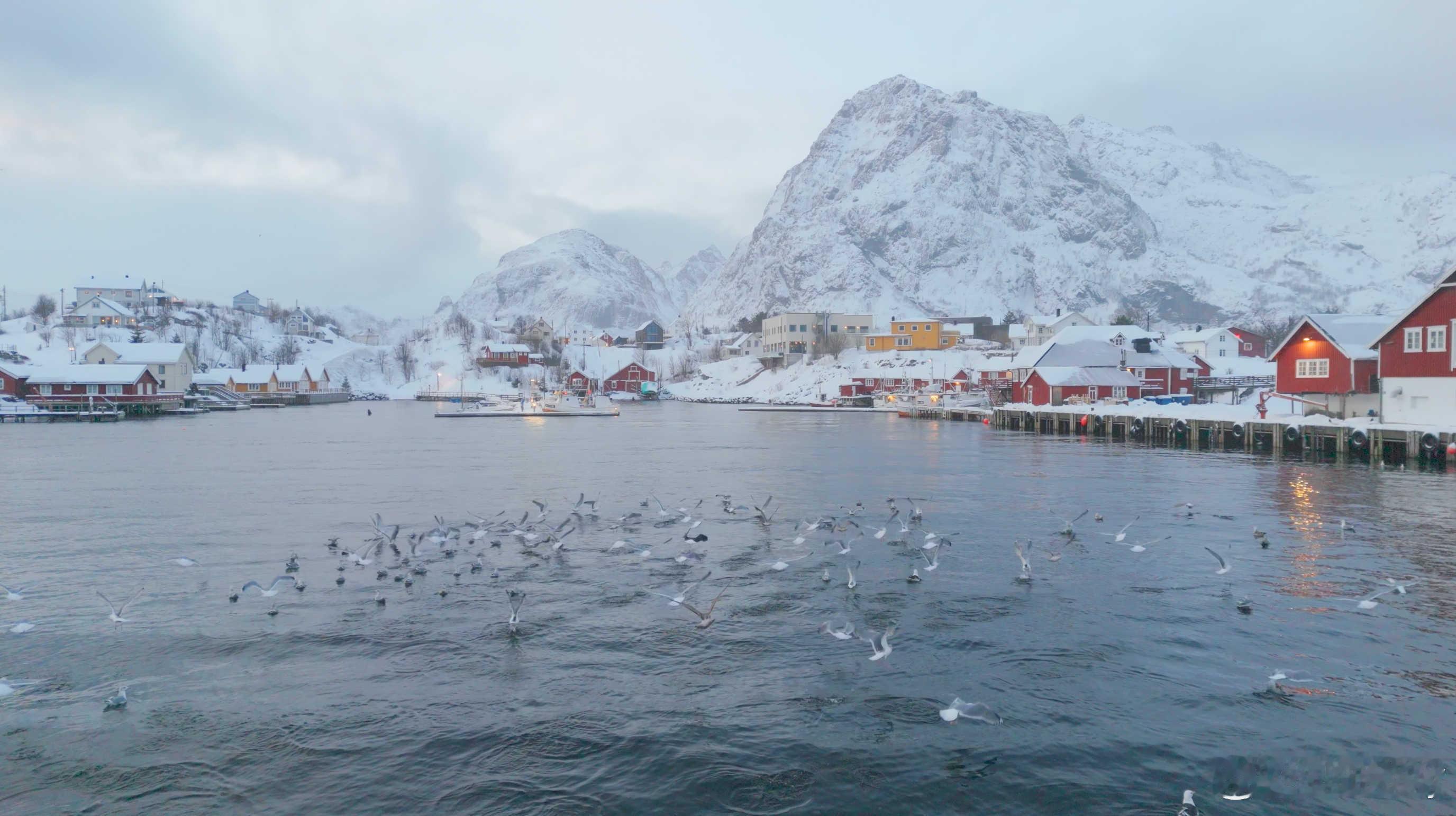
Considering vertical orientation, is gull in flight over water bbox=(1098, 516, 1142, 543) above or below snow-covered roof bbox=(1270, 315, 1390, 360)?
below

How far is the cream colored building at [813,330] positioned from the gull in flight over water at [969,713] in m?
133

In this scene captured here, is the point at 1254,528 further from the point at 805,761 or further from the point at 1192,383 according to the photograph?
the point at 1192,383

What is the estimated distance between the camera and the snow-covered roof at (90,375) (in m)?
94.8

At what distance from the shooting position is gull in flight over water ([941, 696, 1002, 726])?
11.1 meters

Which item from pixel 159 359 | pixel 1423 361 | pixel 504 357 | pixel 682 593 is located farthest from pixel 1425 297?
pixel 504 357

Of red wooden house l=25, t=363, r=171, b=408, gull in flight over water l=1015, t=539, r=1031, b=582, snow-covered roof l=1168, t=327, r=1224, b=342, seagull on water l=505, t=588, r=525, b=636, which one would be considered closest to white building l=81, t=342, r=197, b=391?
red wooden house l=25, t=363, r=171, b=408

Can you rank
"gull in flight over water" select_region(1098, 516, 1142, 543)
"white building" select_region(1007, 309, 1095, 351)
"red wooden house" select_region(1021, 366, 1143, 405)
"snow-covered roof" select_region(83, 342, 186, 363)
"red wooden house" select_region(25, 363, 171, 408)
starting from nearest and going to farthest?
1. "gull in flight over water" select_region(1098, 516, 1142, 543)
2. "red wooden house" select_region(1021, 366, 1143, 405)
3. "red wooden house" select_region(25, 363, 171, 408)
4. "snow-covered roof" select_region(83, 342, 186, 363)
5. "white building" select_region(1007, 309, 1095, 351)

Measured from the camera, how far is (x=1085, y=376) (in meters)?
74.7

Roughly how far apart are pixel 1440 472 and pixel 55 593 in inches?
1770

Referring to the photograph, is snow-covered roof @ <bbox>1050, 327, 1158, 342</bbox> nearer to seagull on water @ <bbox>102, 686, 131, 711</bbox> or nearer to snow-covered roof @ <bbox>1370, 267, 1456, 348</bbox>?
snow-covered roof @ <bbox>1370, 267, 1456, 348</bbox>

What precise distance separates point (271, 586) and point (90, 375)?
327ft

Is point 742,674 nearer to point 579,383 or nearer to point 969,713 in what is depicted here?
point 969,713

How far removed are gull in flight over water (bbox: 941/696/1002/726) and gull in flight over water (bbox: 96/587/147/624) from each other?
13914mm

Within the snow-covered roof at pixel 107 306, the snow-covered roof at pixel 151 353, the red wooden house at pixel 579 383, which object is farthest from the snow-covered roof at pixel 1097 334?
the snow-covered roof at pixel 107 306
